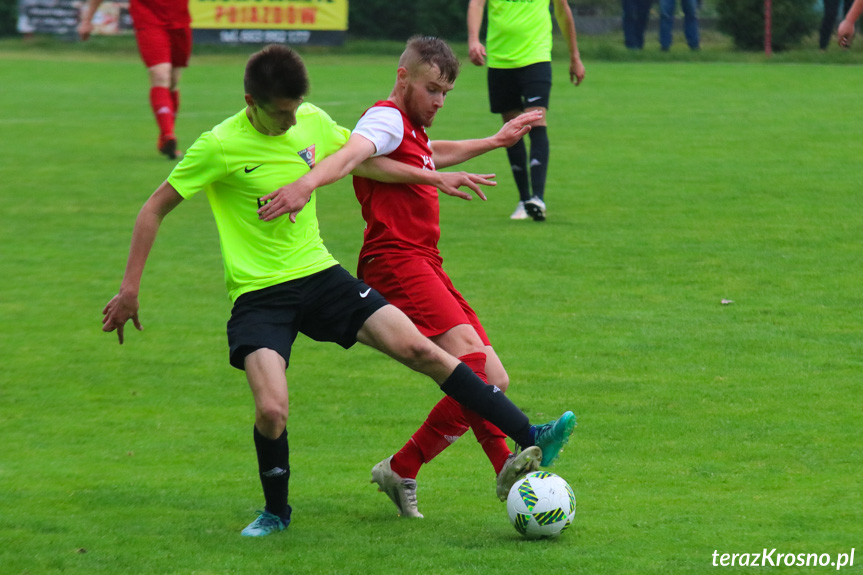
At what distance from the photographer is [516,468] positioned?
14.3ft

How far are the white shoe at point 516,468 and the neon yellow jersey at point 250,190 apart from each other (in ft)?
3.24

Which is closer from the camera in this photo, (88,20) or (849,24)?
(849,24)

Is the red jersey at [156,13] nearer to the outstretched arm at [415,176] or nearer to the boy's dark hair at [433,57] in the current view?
the boy's dark hair at [433,57]

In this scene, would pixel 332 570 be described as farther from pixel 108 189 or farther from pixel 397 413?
pixel 108 189

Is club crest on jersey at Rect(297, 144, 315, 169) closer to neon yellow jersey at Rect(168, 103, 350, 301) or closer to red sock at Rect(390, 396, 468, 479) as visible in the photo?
neon yellow jersey at Rect(168, 103, 350, 301)

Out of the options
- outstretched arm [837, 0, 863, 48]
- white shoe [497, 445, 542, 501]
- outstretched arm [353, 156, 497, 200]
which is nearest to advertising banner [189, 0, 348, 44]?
outstretched arm [837, 0, 863, 48]

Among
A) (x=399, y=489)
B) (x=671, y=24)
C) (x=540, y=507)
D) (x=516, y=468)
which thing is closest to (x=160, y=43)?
(x=399, y=489)

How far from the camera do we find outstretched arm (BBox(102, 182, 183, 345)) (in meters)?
4.41

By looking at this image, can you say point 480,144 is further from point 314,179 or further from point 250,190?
point 250,190

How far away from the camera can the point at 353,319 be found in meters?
4.54

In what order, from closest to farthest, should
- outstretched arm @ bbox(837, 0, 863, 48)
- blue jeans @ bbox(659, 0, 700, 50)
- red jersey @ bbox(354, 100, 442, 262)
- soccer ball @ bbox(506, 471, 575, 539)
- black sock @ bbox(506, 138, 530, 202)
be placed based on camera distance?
1. soccer ball @ bbox(506, 471, 575, 539)
2. red jersey @ bbox(354, 100, 442, 262)
3. outstretched arm @ bbox(837, 0, 863, 48)
4. black sock @ bbox(506, 138, 530, 202)
5. blue jeans @ bbox(659, 0, 700, 50)

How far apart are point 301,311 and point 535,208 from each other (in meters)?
5.70

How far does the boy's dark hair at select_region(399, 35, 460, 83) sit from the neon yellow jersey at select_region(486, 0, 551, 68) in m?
5.35

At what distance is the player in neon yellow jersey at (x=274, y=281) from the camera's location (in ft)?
14.4
